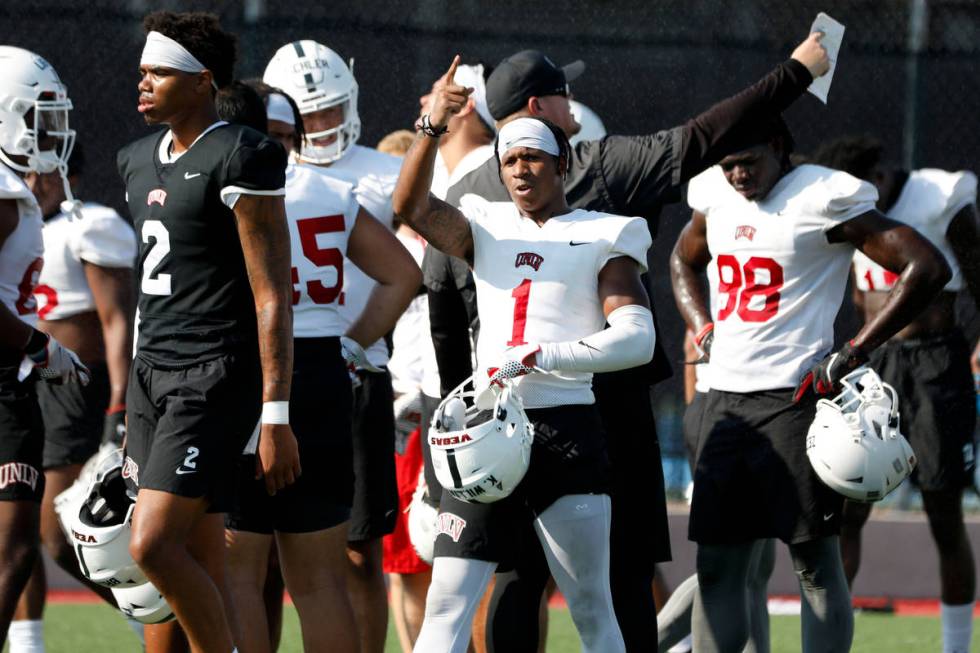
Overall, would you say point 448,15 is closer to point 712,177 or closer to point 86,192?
point 86,192

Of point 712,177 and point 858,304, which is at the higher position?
point 712,177

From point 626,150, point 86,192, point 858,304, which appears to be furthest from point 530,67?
point 86,192

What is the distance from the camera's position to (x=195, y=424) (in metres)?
4.18

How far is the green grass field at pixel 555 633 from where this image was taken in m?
7.01

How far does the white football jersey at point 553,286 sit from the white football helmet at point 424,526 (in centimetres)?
105

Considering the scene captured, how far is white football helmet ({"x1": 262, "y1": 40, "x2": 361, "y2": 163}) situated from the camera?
5.92m

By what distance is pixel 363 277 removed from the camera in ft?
18.7

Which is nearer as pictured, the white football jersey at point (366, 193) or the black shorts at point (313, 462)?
the black shorts at point (313, 462)

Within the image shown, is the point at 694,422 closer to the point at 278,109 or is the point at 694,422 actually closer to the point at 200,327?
the point at 278,109

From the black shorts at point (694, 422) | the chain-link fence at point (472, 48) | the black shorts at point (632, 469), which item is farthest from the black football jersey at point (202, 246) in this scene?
the chain-link fence at point (472, 48)

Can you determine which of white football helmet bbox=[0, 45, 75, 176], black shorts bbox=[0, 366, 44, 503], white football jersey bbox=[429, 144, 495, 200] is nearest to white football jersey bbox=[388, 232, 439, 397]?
white football jersey bbox=[429, 144, 495, 200]

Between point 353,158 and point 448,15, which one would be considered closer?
point 353,158

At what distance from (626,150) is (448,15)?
3404 millimetres

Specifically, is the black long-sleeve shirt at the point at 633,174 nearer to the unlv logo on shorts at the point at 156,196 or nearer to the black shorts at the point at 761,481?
the black shorts at the point at 761,481
